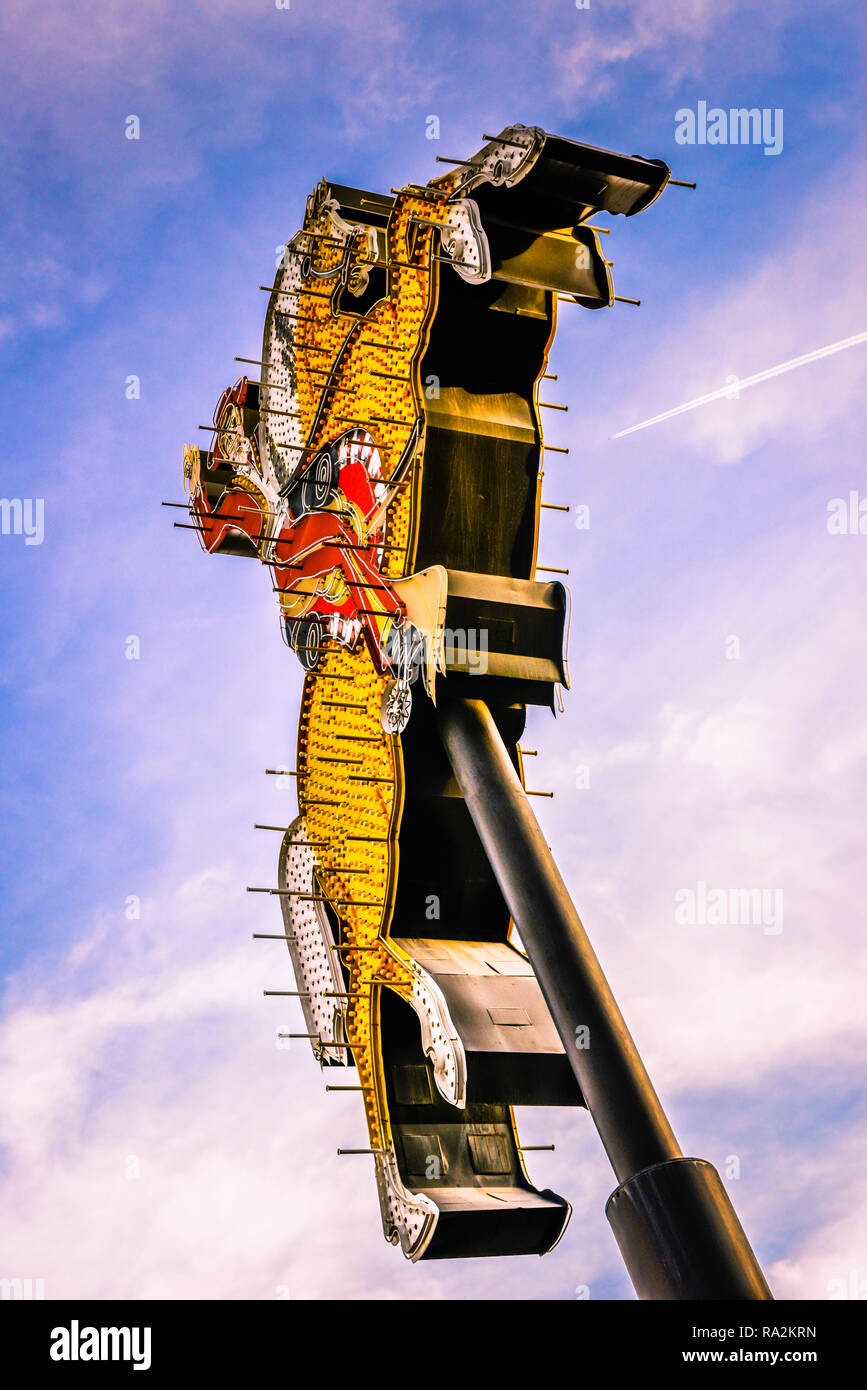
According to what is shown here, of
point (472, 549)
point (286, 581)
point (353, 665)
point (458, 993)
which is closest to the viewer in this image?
point (458, 993)

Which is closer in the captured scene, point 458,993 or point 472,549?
point 458,993

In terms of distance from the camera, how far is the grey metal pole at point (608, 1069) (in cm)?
Result: 769

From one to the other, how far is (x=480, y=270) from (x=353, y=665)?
12.9ft

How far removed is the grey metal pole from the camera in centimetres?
769

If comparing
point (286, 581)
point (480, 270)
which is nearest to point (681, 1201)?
point (480, 270)

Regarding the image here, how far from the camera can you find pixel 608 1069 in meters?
8.68

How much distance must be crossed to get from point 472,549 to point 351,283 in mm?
3446

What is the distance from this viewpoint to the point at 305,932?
43.5ft

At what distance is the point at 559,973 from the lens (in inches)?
362

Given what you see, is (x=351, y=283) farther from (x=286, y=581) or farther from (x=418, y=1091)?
(x=418, y=1091)
